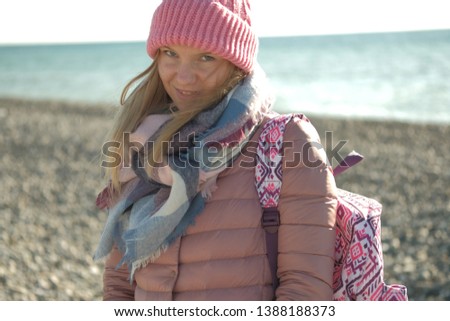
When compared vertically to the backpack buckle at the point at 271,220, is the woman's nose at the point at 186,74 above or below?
above

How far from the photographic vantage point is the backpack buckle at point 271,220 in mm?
2242

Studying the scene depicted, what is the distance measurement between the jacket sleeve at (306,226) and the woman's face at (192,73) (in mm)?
419

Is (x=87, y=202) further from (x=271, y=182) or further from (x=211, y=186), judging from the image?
(x=271, y=182)

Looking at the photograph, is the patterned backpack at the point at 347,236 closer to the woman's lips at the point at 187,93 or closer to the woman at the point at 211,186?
the woman at the point at 211,186

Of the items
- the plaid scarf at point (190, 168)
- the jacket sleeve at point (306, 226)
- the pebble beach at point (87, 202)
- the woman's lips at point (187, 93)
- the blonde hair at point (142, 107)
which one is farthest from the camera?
the pebble beach at point (87, 202)

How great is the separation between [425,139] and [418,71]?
2305 cm

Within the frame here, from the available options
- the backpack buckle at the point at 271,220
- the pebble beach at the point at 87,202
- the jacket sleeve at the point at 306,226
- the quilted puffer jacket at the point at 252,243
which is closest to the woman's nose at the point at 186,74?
the quilted puffer jacket at the point at 252,243

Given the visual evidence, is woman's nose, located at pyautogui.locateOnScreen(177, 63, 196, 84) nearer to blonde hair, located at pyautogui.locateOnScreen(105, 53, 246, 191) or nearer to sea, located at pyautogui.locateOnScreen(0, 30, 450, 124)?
blonde hair, located at pyautogui.locateOnScreen(105, 53, 246, 191)

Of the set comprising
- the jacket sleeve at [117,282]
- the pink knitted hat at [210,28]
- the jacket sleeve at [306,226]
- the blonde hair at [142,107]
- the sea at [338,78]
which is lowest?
the jacket sleeve at [117,282]

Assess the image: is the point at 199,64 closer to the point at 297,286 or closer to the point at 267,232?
the point at 267,232

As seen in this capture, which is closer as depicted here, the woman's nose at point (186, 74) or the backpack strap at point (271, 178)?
the backpack strap at point (271, 178)

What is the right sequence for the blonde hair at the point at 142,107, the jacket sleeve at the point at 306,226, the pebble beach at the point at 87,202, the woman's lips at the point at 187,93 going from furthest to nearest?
1. the pebble beach at the point at 87,202
2. the blonde hair at the point at 142,107
3. the woman's lips at the point at 187,93
4. the jacket sleeve at the point at 306,226

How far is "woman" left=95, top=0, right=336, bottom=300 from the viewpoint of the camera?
2230mm
